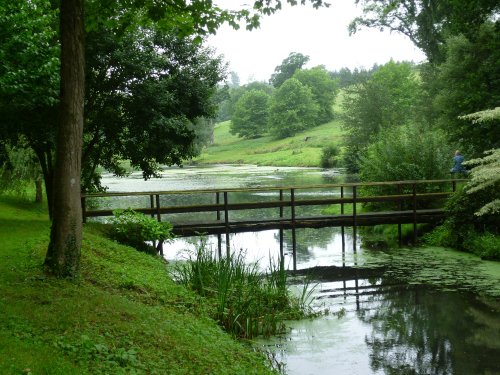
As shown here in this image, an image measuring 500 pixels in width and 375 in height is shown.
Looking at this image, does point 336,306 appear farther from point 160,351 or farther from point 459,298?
point 160,351

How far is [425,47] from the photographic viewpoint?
128 ft

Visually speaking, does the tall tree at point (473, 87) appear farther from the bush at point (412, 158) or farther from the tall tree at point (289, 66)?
the tall tree at point (289, 66)

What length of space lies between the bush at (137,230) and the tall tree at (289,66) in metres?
120

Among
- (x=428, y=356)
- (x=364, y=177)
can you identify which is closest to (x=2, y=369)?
(x=428, y=356)

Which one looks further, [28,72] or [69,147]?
[28,72]

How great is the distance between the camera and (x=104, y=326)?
7.22 m

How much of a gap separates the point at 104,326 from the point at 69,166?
10.4ft

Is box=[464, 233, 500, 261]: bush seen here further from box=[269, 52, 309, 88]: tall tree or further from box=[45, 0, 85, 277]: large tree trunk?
box=[269, 52, 309, 88]: tall tree

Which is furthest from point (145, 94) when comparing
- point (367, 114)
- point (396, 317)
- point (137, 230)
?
point (367, 114)

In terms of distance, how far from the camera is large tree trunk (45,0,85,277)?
9.12 meters

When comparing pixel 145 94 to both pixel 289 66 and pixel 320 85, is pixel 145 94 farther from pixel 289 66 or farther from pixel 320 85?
pixel 289 66

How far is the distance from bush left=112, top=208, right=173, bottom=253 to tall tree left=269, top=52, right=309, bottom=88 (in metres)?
120

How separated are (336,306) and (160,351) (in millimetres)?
6230

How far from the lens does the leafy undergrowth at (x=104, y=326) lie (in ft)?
19.8
